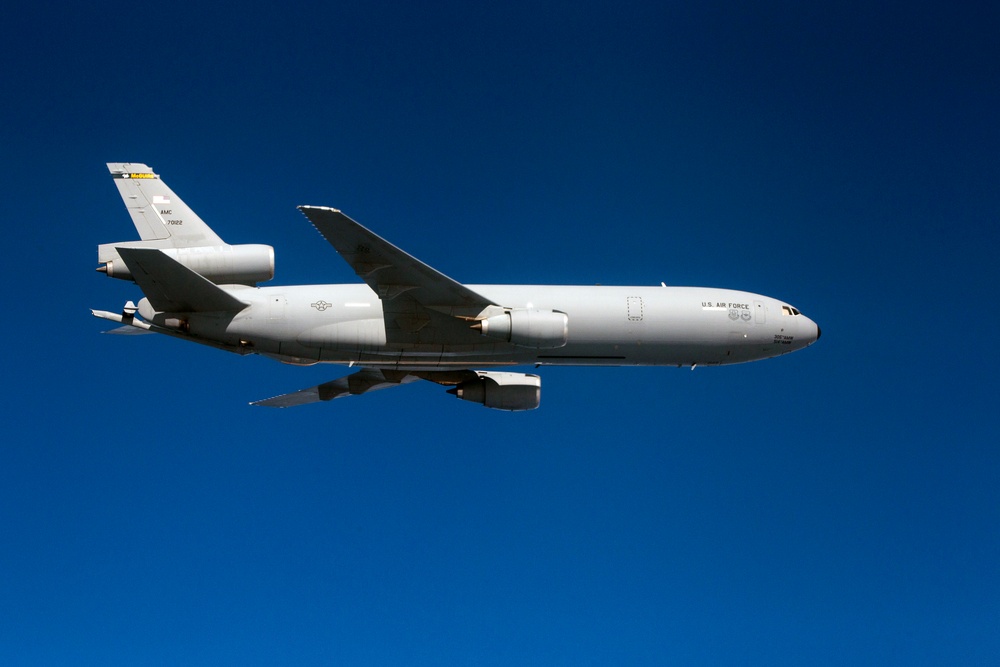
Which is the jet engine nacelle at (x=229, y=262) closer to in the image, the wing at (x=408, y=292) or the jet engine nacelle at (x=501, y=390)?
the wing at (x=408, y=292)

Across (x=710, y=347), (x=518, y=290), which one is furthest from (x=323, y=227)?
(x=710, y=347)

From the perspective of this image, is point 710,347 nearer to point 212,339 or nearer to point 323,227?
point 323,227

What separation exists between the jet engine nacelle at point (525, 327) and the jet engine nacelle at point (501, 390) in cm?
432

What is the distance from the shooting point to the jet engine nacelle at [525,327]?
3030 centimetres

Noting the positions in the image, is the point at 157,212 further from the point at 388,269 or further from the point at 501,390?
the point at 501,390

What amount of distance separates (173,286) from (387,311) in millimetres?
6282

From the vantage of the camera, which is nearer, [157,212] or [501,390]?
[157,212]

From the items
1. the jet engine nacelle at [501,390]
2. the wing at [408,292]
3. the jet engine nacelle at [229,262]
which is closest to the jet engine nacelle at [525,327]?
the wing at [408,292]

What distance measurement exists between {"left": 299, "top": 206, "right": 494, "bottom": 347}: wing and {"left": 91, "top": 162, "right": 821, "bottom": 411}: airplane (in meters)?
0.03

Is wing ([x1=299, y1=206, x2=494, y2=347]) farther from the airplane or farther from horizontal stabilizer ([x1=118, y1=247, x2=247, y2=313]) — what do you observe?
horizontal stabilizer ([x1=118, y1=247, x2=247, y2=313])

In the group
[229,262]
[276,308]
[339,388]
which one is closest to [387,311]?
[276,308]

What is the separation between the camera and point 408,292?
1210 inches

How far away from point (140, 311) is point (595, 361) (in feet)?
46.6

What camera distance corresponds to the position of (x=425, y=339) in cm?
3131
